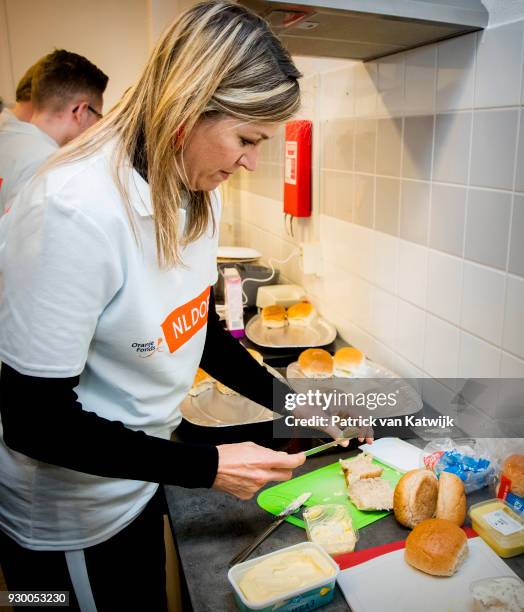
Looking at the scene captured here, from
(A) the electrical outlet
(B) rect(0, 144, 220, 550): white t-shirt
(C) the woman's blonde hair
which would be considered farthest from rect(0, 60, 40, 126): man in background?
(C) the woman's blonde hair

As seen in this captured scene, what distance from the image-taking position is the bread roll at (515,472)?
83 centimetres

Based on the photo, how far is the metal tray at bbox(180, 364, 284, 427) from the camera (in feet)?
3.75

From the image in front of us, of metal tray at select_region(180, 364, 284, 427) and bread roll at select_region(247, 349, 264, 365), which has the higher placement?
bread roll at select_region(247, 349, 264, 365)

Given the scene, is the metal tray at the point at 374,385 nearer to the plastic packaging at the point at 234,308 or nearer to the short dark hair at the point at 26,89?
the plastic packaging at the point at 234,308

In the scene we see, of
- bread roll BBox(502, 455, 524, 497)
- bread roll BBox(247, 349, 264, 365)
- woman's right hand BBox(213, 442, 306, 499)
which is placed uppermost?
woman's right hand BBox(213, 442, 306, 499)

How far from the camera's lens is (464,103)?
106 cm

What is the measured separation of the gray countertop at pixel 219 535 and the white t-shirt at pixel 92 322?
0.09 meters

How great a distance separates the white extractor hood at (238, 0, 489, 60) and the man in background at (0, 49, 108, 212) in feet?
3.59

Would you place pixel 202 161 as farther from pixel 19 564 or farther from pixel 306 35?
pixel 19 564

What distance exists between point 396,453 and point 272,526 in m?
0.32

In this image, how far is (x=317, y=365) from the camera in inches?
54.2

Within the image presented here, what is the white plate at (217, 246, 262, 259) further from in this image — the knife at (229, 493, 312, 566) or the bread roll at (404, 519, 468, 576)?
the bread roll at (404, 519, 468, 576)

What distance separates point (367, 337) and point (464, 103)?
69 cm

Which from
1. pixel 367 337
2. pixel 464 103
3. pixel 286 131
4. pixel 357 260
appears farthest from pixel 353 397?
pixel 286 131
